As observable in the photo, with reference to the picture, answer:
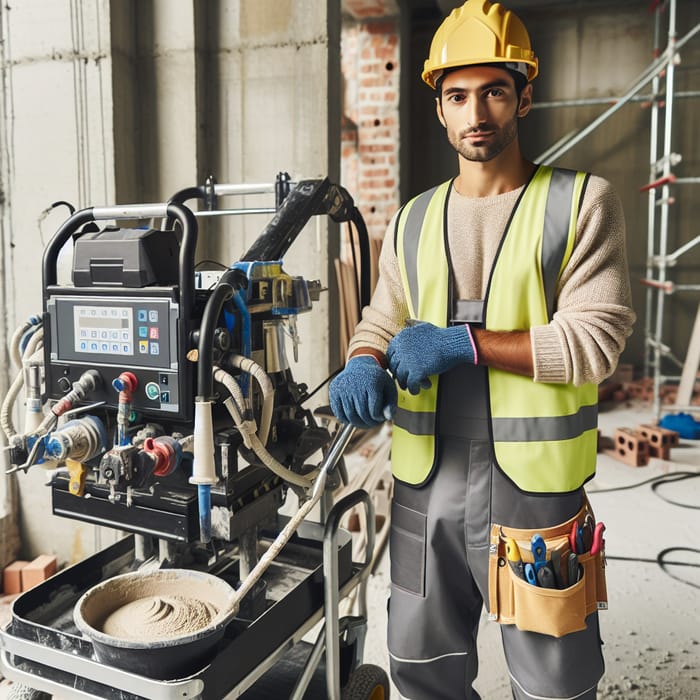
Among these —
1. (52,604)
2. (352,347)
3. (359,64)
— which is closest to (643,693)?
(352,347)

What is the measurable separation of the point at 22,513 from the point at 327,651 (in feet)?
5.90

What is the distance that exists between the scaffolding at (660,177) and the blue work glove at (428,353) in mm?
4340

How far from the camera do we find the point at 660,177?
6156 mm

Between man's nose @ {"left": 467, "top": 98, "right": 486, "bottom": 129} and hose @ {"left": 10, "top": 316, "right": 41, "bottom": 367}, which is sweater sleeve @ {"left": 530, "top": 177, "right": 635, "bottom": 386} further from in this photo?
hose @ {"left": 10, "top": 316, "right": 41, "bottom": 367}

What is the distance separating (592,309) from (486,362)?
0.70 ft

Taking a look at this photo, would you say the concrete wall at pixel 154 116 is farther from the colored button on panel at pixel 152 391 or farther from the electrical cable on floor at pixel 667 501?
the electrical cable on floor at pixel 667 501

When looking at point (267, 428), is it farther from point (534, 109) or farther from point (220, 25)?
point (534, 109)

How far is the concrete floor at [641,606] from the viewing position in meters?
2.11

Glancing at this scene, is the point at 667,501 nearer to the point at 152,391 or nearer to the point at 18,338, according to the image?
the point at 152,391

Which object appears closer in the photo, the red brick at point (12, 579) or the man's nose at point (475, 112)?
the man's nose at point (475, 112)

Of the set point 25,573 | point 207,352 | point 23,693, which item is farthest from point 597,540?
point 25,573

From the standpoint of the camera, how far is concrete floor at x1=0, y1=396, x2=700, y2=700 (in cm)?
211

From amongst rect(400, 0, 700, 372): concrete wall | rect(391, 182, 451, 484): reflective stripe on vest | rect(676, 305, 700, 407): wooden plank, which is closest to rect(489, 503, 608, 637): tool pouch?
rect(391, 182, 451, 484): reflective stripe on vest

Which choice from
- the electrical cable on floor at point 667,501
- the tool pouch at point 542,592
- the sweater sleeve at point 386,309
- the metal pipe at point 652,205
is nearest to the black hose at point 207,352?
the sweater sleeve at point 386,309
